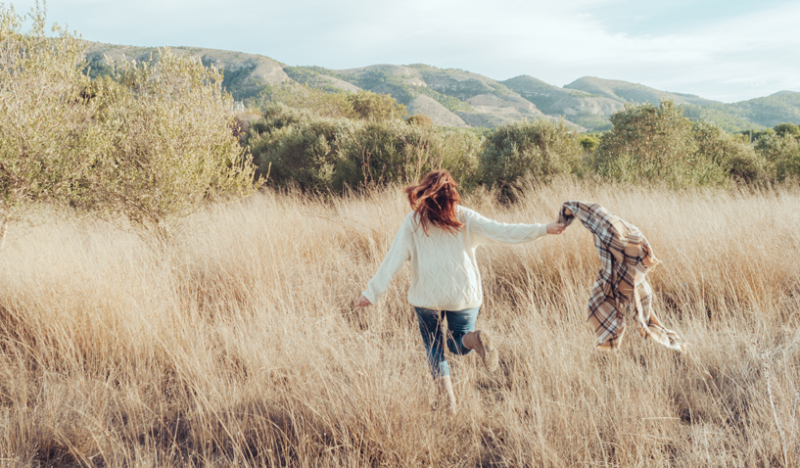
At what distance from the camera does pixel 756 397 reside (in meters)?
2.64

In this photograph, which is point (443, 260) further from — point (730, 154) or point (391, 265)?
point (730, 154)

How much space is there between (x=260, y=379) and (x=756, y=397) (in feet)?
10.9

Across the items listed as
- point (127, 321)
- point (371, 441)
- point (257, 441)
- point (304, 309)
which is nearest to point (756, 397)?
point (371, 441)

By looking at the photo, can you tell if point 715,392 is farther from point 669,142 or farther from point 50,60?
point 669,142

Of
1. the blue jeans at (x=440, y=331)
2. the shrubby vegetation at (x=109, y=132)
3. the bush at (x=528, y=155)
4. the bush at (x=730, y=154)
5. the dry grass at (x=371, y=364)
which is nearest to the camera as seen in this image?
the dry grass at (x=371, y=364)

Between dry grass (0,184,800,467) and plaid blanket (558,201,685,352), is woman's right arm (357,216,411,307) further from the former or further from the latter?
plaid blanket (558,201,685,352)

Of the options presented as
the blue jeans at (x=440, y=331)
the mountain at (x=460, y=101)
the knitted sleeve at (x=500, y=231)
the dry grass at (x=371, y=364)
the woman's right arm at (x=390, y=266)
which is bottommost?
the dry grass at (x=371, y=364)

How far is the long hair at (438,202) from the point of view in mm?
2709

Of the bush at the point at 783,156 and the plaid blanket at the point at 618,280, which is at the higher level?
the bush at the point at 783,156

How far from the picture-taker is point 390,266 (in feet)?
9.12

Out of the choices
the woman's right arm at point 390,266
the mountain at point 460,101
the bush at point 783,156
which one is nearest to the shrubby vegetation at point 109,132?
the woman's right arm at point 390,266

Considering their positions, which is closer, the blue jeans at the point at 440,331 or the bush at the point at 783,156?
the blue jeans at the point at 440,331

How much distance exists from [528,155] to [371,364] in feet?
31.4

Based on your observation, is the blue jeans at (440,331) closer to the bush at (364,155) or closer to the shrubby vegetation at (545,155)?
the bush at (364,155)
